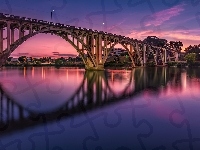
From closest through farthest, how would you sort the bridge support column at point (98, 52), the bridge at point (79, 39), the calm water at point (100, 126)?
the calm water at point (100, 126), the bridge at point (79, 39), the bridge support column at point (98, 52)

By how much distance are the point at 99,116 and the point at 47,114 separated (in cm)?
344

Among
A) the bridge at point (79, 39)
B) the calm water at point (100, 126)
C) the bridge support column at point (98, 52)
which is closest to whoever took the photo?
the calm water at point (100, 126)

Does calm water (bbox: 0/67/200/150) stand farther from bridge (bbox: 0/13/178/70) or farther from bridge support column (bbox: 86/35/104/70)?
bridge support column (bbox: 86/35/104/70)

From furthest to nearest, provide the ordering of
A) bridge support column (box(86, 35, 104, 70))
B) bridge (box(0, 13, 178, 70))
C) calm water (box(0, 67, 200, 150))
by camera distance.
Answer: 1. bridge support column (box(86, 35, 104, 70))
2. bridge (box(0, 13, 178, 70))
3. calm water (box(0, 67, 200, 150))

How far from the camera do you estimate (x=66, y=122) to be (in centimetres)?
1512

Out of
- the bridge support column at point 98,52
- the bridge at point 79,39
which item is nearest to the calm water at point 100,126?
the bridge at point 79,39

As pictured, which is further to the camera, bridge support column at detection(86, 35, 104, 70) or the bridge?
bridge support column at detection(86, 35, 104, 70)

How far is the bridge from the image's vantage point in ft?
141

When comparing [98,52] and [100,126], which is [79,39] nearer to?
[98,52]

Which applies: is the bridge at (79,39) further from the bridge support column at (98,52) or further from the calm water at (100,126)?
the calm water at (100,126)

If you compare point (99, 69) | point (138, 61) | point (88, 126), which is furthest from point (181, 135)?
point (138, 61)

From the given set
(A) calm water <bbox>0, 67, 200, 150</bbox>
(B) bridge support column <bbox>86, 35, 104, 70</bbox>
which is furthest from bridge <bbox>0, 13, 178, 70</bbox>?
(A) calm water <bbox>0, 67, 200, 150</bbox>

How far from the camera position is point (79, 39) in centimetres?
7156

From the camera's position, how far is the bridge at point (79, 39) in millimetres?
43016
